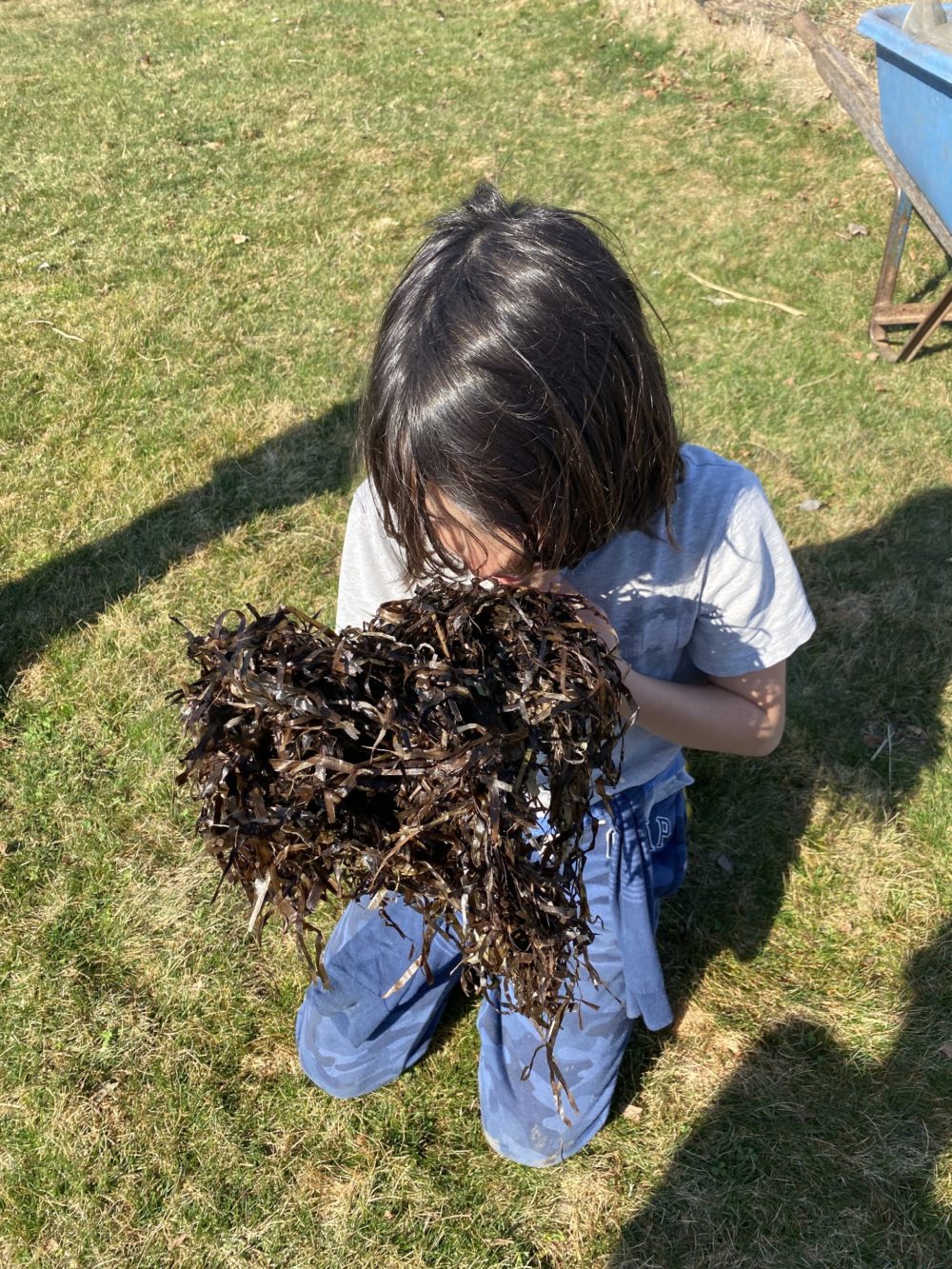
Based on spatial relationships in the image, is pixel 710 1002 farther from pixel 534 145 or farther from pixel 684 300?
pixel 534 145

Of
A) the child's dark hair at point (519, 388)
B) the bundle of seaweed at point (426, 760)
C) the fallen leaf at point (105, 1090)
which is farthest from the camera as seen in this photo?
the fallen leaf at point (105, 1090)

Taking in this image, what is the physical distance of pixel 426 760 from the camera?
154cm

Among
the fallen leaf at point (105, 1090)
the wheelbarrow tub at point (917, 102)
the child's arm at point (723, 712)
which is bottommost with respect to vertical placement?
Answer: the fallen leaf at point (105, 1090)

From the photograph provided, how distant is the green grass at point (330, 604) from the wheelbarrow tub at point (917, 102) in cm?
99

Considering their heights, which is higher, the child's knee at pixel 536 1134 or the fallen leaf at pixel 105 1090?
the child's knee at pixel 536 1134

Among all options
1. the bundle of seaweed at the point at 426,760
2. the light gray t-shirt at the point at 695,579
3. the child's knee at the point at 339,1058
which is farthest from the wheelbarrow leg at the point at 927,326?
the child's knee at the point at 339,1058

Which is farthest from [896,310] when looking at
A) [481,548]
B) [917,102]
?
[481,548]

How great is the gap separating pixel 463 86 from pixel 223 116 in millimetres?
2116

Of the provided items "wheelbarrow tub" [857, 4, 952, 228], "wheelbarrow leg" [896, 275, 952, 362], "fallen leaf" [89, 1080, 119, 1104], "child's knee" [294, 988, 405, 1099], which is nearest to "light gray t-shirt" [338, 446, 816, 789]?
"child's knee" [294, 988, 405, 1099]

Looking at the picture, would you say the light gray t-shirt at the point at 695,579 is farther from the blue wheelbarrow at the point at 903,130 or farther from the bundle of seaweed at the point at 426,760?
the blue wheelbarrow at the point at 903,130

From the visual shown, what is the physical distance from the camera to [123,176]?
305 inches

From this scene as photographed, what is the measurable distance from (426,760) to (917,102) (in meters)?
4.46

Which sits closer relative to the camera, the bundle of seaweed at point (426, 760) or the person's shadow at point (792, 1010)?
→ the bundle of seaweed at point (426, 760)

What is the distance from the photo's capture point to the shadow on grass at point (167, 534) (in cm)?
424
